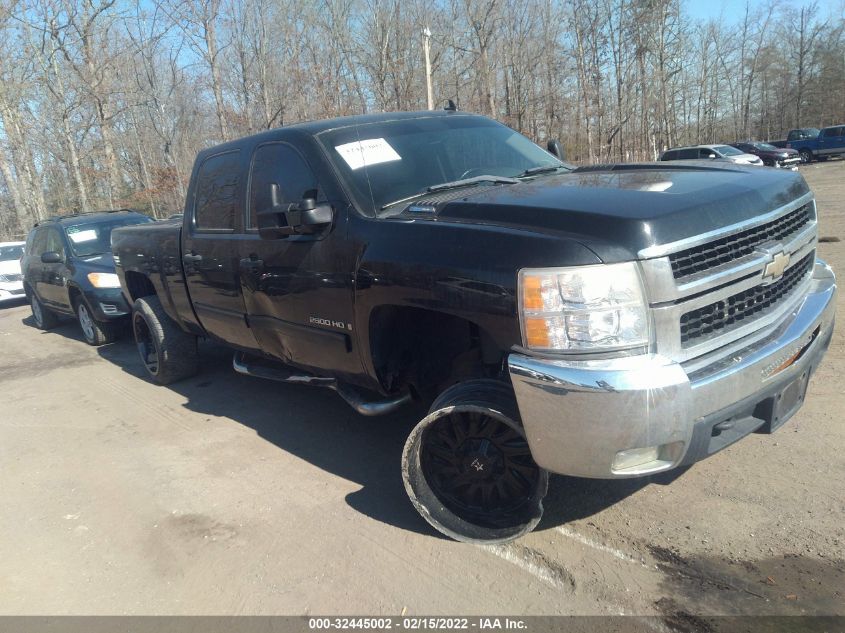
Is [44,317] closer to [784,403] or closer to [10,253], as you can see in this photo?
[10,253]

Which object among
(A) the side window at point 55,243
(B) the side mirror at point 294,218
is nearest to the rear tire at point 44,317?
(A) the side window at point 55,243

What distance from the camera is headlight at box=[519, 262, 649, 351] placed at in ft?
7.83

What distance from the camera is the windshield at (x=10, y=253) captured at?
577 inches

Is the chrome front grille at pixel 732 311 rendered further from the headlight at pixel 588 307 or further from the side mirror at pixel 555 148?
the side mirror at pixel 555 148

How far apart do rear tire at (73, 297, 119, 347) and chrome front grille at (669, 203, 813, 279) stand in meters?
7.74

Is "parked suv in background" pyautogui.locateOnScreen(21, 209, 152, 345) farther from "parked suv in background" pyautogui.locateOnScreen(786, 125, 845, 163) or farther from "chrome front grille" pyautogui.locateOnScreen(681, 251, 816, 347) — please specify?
"parked suv in background" pyautogui.locateOnScreen(786, 125, 845, 163)

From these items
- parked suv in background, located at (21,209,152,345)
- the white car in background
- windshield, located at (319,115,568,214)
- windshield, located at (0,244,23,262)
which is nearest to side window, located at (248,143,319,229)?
windshield, located at (319,115,568,214)

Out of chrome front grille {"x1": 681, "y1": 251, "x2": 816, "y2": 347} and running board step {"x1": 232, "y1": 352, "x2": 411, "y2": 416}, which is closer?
chrome front grille {"x1": 681, "y1": 251, "x2": 816, "y2": 347}

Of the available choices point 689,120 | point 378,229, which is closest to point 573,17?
point 689,120

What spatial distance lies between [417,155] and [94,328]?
6363 mm

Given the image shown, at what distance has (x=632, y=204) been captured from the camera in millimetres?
2602

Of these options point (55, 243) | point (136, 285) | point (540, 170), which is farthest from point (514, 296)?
point (55, 243)

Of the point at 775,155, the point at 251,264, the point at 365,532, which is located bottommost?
the point at 365,532

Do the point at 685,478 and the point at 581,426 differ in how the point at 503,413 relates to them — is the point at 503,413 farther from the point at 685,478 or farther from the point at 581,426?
the point at 685,478
